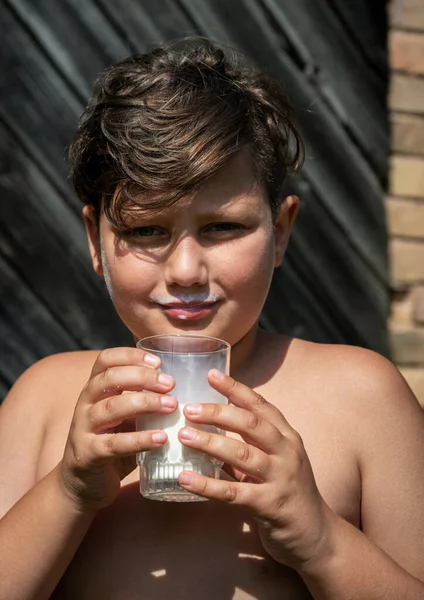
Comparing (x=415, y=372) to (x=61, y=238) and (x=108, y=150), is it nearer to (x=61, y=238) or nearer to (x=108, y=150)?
(x=61, y=238)

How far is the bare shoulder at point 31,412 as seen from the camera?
7.75ft

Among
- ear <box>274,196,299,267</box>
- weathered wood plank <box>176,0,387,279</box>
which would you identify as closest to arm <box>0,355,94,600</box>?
ear <box>274,196,299,267</box>

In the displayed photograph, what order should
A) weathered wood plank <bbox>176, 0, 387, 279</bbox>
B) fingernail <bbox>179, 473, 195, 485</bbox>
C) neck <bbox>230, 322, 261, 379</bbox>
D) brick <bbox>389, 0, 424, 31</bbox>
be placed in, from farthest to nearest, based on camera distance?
brick <bbox>389, 0, 424, 31</bbox>, weathered wood plank <bbox>176, 0, 387, 279</bbox>, neck <bbox>230, 322, 261, 379</bbox>, fingernail <bbox>179, 473, 195, 485</bbox>

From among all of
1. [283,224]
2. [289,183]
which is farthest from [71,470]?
[289,183]

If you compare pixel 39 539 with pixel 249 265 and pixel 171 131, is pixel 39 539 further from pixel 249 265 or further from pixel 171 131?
pixel 171 131

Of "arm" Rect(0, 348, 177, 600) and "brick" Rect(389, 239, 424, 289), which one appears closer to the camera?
"arm" Rect(0, 348, 177, 600)

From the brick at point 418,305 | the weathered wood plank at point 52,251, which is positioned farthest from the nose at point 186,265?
the brick at point 418,305

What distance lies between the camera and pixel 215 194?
2.09 meters

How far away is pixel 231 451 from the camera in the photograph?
175cm

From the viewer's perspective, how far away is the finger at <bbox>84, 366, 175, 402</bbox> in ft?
5.75

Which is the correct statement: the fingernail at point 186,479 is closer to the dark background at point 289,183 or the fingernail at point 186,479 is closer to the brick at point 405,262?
the dark background at point 289,183

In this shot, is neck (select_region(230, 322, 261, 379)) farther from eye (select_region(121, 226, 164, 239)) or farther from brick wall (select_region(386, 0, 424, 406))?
brick wall (select_region(386, 0, 424, 406))

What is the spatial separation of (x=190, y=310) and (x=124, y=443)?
0.39 meters

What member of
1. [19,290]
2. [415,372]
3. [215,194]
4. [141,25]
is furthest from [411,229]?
[215,194]
